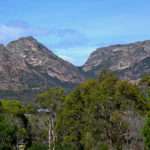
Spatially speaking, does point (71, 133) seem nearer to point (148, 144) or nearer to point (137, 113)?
point (137, 113)

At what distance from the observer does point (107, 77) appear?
78000 millimetres

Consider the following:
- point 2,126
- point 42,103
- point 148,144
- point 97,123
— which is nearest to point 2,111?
point 42,103

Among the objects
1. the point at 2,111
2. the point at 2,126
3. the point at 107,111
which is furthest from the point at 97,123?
the point at 2,111

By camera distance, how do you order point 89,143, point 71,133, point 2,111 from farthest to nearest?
point 2,111 < point 71,133 < point 89,143

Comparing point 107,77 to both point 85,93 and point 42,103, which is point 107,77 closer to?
point 85,93

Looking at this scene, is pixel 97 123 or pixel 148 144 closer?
pixel 148 144

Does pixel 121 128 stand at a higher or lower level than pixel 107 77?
lower

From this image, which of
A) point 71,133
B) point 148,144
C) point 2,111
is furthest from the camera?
point 2,111

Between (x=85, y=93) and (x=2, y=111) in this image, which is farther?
(x=2, y=111)

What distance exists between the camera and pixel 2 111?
9125 centimetres

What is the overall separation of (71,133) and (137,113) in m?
9.81

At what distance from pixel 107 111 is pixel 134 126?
4.20 metres

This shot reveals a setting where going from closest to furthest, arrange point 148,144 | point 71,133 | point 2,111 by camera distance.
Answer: point 148,144 < point 71,133 < point 2,111

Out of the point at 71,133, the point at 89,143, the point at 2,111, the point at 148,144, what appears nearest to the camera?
the point at 148,144
